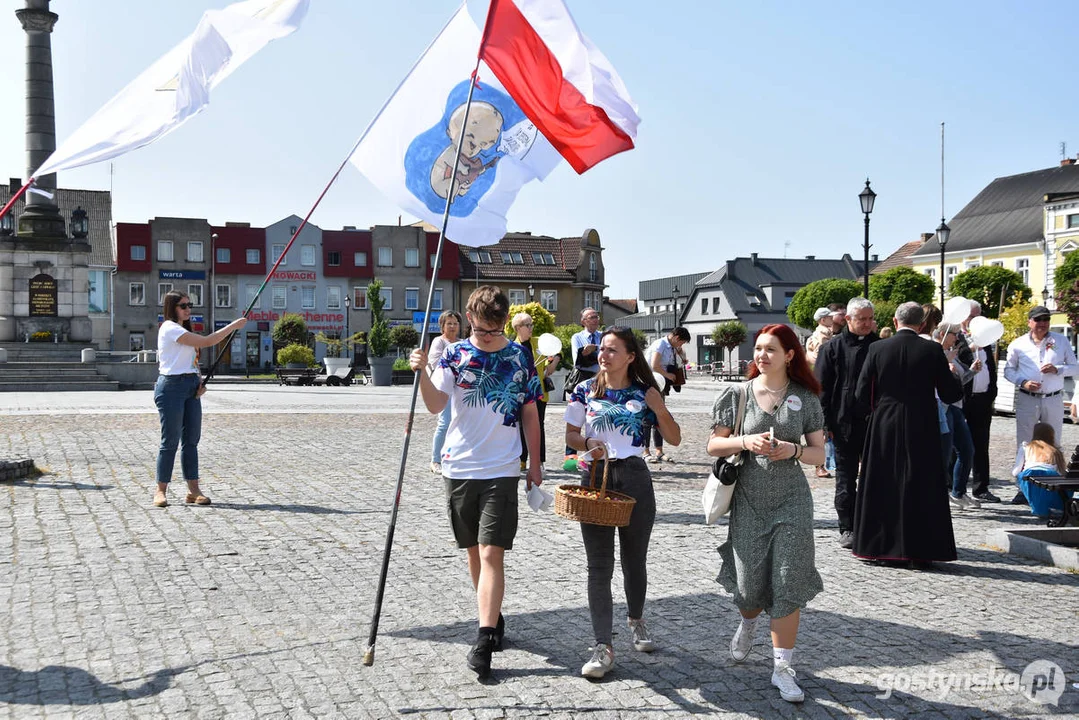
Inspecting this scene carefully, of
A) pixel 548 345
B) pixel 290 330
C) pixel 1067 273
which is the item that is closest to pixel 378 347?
pixel 290 330

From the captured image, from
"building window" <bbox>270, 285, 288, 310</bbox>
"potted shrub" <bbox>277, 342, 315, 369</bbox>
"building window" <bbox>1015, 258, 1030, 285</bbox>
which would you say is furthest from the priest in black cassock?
"building window" <bbox>1015, 258, 1030, 285</bbox>

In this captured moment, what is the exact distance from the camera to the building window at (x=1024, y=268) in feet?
237

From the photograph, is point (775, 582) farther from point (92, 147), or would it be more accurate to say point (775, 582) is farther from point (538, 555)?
point (92, 147)

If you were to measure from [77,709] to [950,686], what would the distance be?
379cm

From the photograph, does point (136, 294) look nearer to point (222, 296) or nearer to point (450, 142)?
point (222, 296)

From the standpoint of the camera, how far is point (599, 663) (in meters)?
4.59

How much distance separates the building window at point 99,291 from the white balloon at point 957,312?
7207 centimetres

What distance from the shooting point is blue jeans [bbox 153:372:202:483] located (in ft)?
29.5

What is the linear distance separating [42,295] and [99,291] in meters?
40.2

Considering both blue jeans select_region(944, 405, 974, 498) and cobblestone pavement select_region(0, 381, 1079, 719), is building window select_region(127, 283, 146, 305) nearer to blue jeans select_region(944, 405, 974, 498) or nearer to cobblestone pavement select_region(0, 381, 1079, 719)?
cobblestone pavement select_region(0, 381, 1079, 719)

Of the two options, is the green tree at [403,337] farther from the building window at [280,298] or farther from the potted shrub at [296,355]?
the building window at [280,298]

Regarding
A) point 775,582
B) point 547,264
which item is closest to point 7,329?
point 775,582

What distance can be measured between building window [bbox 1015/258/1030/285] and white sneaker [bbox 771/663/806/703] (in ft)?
249

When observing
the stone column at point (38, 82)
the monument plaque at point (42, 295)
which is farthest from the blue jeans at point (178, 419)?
the monument plaque at point (42, 295)
